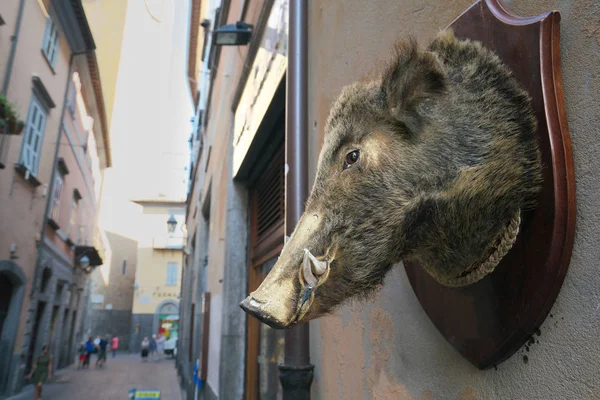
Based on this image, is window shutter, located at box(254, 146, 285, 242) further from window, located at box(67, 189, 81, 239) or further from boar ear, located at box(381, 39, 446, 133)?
window, located at box(67, 189, 81, 239)

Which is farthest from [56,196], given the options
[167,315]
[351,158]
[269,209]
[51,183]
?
[167,315]

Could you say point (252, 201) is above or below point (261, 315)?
above

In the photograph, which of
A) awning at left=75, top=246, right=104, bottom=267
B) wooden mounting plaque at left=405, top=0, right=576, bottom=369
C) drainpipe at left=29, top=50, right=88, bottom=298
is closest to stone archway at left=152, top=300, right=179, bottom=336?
awning at left=75, top=246, right=104, bottom=267

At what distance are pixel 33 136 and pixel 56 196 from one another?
3.45 metres

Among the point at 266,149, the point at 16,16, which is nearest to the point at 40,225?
the point at 16,16

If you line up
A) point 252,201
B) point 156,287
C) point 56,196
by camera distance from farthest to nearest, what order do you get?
point 156,287 < point 56,196 < point 252,201

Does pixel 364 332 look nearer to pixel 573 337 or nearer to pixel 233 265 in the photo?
pixel 573 337

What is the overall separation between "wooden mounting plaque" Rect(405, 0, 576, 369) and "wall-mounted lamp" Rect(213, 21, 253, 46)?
4309 millimetres

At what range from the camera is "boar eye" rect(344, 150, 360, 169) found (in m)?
1.14

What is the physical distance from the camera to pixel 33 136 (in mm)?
11664

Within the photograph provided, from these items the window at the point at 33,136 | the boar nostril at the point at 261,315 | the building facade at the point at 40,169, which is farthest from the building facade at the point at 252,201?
the window at the point at 33,136

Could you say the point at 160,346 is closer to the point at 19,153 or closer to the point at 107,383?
the point at 107,383

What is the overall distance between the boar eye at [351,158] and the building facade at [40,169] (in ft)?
33.1

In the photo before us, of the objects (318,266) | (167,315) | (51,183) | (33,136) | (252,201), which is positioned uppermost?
(33,136)
